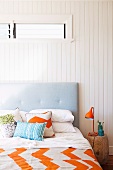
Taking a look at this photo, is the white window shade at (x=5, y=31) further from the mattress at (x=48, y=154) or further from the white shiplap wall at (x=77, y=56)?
the mattress at (x=48, y=154)

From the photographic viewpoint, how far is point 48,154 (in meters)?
2.74

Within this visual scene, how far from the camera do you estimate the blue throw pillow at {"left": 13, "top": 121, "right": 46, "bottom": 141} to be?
3.47 m

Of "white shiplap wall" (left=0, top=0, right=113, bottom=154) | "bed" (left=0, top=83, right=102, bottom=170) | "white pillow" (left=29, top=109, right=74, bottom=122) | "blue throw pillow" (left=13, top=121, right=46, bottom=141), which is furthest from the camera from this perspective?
"white shiplap wall" (left=0, top=0, right=113, bottom=154)

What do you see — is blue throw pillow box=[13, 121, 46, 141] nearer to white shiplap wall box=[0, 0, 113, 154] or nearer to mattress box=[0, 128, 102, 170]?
mattress box=[0, 128, 102, 170]

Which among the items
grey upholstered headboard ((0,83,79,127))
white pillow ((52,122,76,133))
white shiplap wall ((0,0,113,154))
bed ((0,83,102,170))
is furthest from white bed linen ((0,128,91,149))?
white shiplap wall ((0,0,113,154))

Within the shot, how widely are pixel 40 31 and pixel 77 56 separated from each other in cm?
73

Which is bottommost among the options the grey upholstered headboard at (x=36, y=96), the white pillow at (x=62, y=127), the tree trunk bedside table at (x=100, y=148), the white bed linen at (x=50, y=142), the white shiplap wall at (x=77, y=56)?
the tree trunk bedside table at (x=100, y=148)

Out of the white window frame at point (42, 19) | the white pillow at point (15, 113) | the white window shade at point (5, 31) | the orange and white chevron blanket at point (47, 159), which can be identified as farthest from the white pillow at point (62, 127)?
the white window shade at point (5, 31)

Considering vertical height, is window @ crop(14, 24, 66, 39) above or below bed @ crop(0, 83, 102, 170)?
above

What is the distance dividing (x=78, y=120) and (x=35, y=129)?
108 cm

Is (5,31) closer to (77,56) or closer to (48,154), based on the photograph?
(77,56)

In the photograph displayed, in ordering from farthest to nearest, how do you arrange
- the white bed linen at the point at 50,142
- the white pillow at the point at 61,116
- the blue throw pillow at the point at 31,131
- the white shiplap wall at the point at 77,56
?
the white shiplap wall at the point at 77,56
the white pillow at the point at 61,116
the blue throw pillow at the point at 31,131
the white bed linen at the point at 50,142

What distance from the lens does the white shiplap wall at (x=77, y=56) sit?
4426mm

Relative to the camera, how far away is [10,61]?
4430 mm
